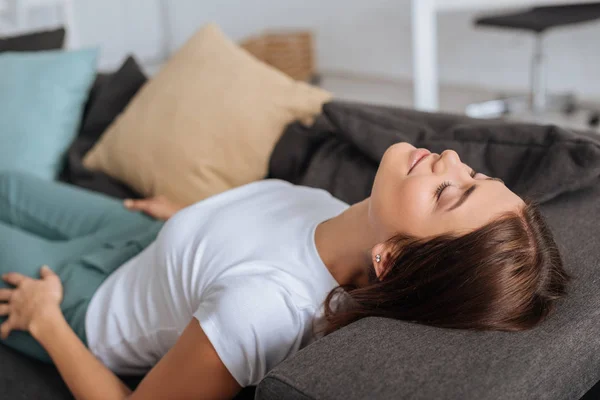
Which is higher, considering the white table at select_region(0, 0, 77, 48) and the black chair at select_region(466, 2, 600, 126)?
the white table at select_region(0, 0, 77, 48)

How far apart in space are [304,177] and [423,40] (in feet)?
5.82

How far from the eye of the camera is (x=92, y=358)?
4.28 ft

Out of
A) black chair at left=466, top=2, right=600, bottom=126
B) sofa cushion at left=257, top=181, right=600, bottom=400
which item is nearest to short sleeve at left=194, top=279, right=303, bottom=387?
sofa cushion at left=257, top=181, right=600, bottom=400

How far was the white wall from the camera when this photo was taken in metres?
4.04

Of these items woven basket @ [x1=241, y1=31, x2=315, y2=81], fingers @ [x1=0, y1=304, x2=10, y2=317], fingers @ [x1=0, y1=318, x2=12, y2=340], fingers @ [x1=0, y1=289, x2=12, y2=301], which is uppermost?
fingers @ [x1=0, y1=289, x2=12, y2=301]

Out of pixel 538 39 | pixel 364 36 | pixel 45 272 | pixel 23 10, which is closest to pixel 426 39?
pixel 538 39

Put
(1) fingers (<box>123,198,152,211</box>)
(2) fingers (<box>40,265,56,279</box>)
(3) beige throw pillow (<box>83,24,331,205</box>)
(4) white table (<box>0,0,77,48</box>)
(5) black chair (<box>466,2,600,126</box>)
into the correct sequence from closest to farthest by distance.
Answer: (2) fingers (<box>40,265,56,279</box>) < (1) fingers (<box>123,198,152,211</box>) < (3) beige throw pillow (<box>83,24,331,205</box>) < (5) black chair (<box>466,2,600,126</box>) < (4) white table (<box>0,0,77,48</box>)

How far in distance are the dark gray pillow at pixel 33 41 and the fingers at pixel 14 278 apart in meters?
1.36

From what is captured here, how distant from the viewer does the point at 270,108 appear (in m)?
2.01

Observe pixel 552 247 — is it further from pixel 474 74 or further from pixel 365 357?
pixel 474 74

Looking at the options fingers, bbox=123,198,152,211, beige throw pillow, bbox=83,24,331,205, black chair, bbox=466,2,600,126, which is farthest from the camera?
black chair, bbox=466,2,600,126

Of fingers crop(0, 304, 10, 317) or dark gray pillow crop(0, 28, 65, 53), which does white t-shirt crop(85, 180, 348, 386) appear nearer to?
fingers crop(0, 304, 10, 317)

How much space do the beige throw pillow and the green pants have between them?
0.21 m

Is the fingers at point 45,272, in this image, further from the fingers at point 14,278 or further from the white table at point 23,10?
the white table at point 23,10
